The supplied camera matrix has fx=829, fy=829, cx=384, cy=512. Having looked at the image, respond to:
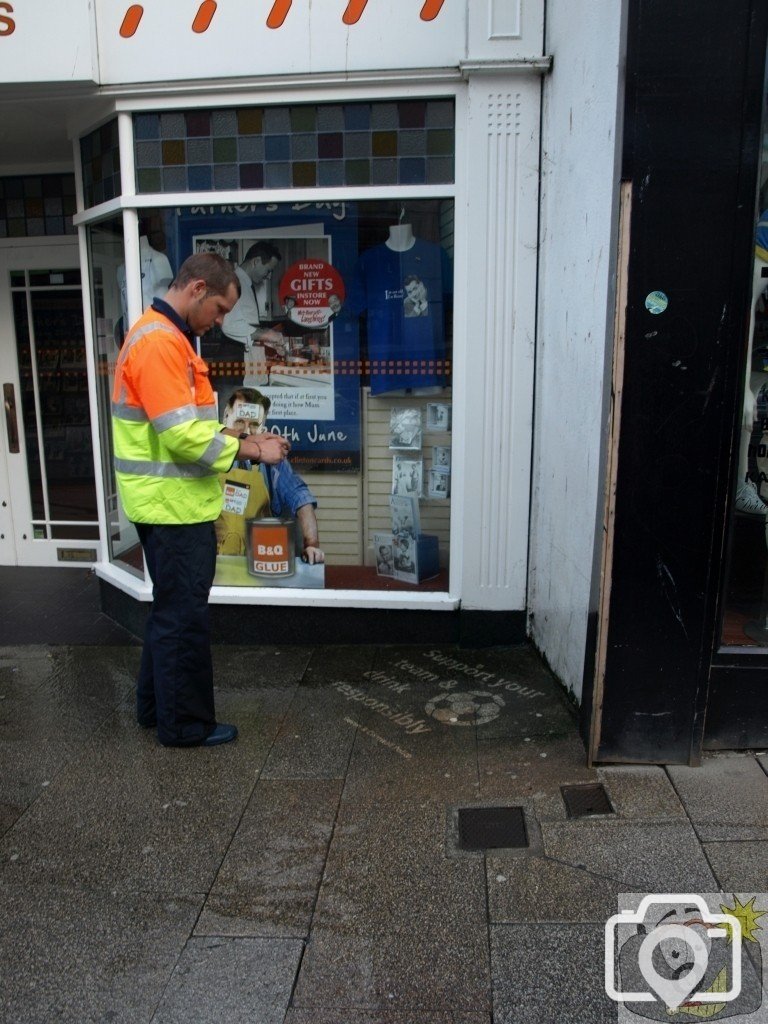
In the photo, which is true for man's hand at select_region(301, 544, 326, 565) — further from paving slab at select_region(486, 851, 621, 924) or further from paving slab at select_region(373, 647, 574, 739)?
paving slab at select_region(486, 851, 621, 924)

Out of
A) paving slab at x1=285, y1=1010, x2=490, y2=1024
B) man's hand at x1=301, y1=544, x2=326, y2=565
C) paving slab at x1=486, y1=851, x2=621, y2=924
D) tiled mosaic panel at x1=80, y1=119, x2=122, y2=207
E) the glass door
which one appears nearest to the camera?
paving slab at x1=285, y1=1010, x2=490, y2=1024

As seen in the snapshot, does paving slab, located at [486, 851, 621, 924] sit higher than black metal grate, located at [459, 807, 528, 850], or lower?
higher

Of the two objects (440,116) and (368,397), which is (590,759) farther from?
(440,116)

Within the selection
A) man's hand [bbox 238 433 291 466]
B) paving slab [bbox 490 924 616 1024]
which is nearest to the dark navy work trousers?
man's hand [bbox 238 433 291 466]

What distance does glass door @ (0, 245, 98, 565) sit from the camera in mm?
6566

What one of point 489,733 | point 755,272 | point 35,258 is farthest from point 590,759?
point 35,258

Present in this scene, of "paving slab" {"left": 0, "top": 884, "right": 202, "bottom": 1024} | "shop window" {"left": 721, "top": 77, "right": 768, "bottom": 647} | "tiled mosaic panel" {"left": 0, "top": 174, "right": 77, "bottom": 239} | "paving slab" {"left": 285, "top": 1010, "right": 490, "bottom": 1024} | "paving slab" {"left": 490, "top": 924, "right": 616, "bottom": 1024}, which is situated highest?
"tiled mosaic panel" {"left": 0, "top": 174, "right": 77, "bottom": 239}

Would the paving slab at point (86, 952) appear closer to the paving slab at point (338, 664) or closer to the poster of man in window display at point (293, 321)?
the paving slab at point (338, 664)

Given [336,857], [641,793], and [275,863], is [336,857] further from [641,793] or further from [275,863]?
[641,793]

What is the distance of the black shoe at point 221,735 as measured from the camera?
3865mm

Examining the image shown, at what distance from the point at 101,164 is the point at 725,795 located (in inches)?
192

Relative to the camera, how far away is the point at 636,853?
294cm

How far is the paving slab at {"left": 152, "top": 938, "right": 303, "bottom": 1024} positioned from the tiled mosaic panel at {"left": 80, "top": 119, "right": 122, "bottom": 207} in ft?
13.8

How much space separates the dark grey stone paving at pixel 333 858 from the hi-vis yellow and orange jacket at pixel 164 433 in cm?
117
